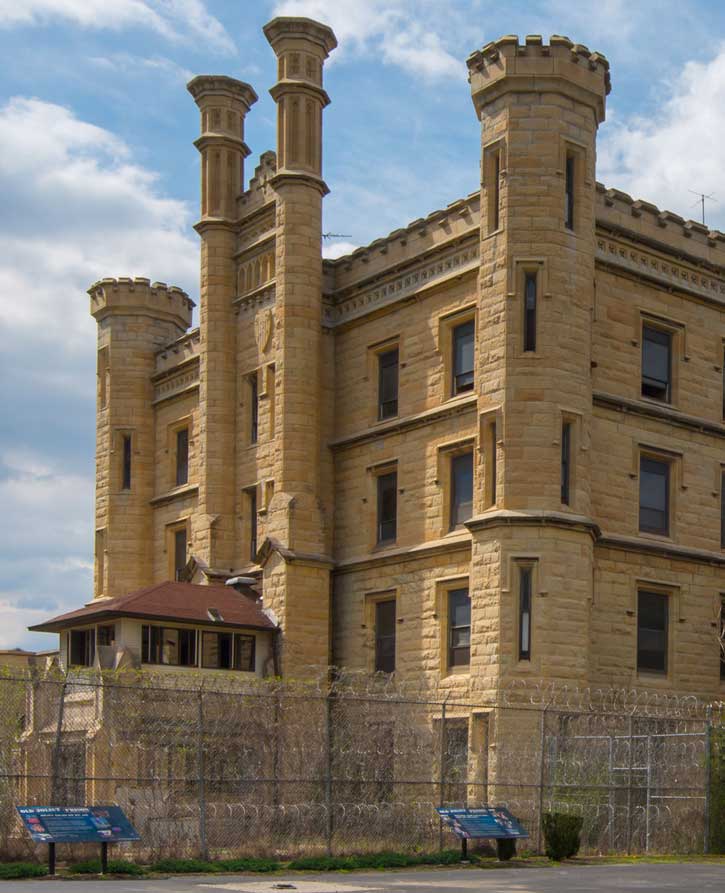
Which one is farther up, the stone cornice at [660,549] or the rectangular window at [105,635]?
the stone cornice at [660,549]

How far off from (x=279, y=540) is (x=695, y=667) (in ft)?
37.5

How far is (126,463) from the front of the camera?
49.0 m

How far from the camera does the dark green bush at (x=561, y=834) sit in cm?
2573

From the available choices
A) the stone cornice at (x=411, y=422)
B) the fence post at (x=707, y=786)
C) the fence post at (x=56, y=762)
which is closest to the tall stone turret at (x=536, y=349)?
the stone cornice at (x=411, y=422)

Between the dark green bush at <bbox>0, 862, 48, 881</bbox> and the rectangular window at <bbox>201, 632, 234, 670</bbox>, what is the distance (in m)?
15.9

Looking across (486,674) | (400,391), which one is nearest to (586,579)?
(486,674)

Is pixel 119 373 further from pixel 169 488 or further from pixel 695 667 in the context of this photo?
pixel 695 667

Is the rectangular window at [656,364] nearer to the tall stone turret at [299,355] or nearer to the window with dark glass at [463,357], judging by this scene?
the window with dark glass at [463,357]

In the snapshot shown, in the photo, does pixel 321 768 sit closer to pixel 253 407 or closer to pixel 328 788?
pixel 328 788

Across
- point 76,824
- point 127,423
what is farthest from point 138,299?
point 76,824

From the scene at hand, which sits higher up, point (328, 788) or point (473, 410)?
point (473, 410)

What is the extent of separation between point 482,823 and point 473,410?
12760 millimetres

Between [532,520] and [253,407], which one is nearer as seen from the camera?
[532,520]

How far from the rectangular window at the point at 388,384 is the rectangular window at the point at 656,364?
6.73m
